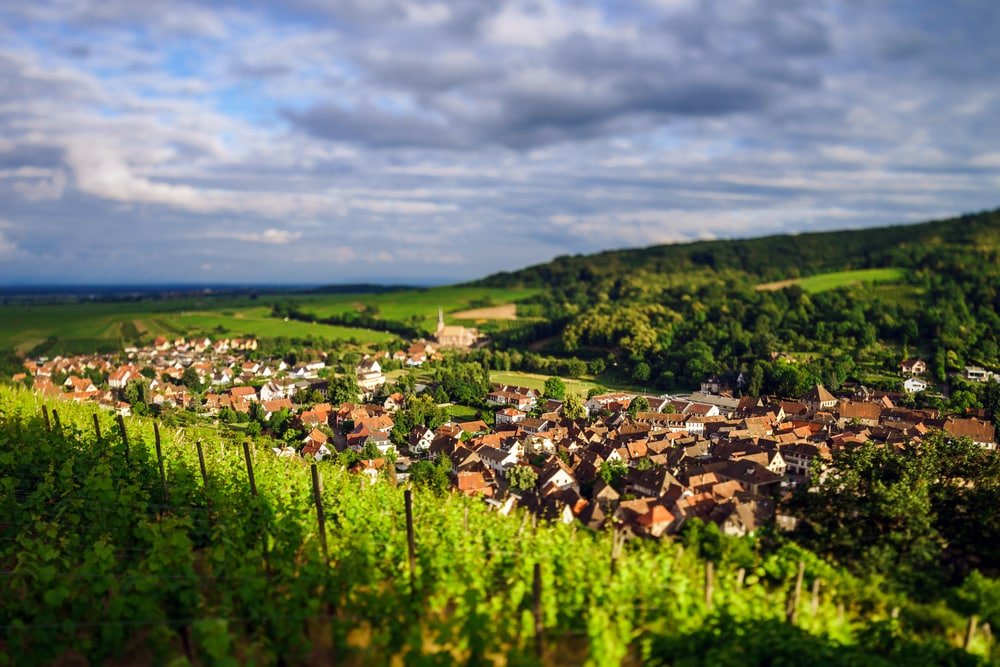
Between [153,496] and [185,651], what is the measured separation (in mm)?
6682

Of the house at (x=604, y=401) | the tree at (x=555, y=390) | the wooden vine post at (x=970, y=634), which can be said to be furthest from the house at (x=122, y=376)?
the wooden vine post at (x=970, y=634)

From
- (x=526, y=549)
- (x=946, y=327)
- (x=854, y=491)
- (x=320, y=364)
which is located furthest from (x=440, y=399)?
(x=946, y=327)

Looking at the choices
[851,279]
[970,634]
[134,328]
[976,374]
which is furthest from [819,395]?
[134,328]

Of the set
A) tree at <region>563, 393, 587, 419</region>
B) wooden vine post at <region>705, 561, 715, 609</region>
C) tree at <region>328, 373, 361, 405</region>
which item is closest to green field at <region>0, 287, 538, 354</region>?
tree at <region>328, 373, 361, 405</region>

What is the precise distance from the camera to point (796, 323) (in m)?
60.9

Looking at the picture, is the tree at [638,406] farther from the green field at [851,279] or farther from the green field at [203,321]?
the green field at [203,321]

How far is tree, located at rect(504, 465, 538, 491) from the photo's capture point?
23922mm

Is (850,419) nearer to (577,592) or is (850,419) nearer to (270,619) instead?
(577,592)

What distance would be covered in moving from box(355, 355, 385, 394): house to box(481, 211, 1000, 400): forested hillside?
11154mm

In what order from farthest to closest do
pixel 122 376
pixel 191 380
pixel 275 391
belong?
pixel 122 376 → pixel 191 380 → pixel 275 391

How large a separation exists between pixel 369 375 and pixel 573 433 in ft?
88.9

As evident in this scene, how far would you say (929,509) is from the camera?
1597 centimetres

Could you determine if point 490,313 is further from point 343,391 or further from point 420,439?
point 420,439

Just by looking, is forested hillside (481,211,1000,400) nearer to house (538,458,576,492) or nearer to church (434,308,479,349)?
church (434,308,479,349)
